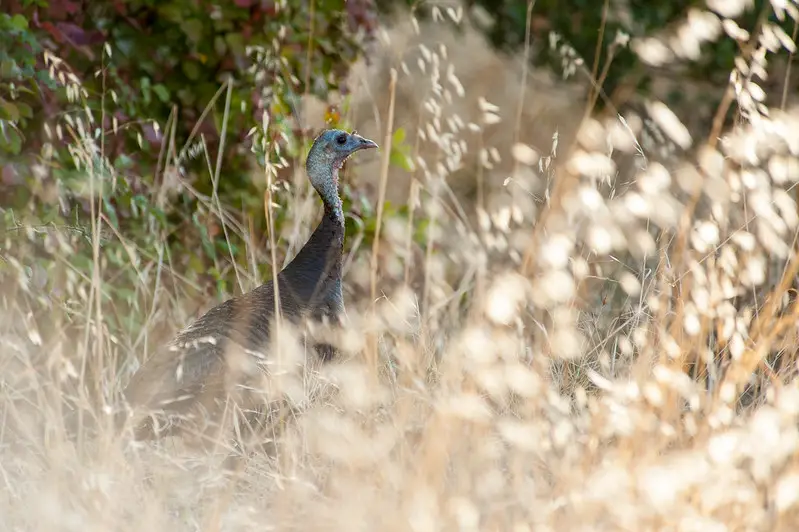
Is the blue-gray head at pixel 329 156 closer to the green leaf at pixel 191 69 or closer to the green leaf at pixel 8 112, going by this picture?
the green leaf at pixel 191 69

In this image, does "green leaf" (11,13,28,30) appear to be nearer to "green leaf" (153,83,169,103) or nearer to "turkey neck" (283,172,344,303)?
"green leaf" (153,83,169,103)

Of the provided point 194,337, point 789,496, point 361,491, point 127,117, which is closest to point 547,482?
point 361,491

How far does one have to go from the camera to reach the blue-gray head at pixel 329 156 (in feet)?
13.6

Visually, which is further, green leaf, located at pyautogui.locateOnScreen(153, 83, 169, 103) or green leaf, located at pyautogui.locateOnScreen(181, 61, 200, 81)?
green leaf, located at pyautogui.locateOnScreen(181, 61, 200, 81)

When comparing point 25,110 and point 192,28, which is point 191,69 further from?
point 25,110

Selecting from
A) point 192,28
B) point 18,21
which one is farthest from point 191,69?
point 18,21

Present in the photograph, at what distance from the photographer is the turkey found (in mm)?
3342

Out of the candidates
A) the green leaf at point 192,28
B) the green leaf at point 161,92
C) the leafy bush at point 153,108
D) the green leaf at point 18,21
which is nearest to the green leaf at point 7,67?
the leafy bush at point 153,108

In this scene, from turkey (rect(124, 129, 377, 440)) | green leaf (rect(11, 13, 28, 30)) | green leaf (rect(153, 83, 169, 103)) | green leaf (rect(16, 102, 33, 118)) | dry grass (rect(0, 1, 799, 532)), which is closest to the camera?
dry grass (rect(0, 1, 799, 532))

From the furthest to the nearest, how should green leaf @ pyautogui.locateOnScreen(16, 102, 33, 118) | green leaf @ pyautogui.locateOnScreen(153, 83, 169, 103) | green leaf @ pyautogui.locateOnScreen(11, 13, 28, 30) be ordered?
1. green leaf @ pyautogui.locateOnScreen(153, 83, 169, 103)
2. green leaf @ pyautogui.locateOnScreen(16, 102, 33, 118)
3. green leaf @ pyautogui.locateOnScreen(11, 13, 28, 30)

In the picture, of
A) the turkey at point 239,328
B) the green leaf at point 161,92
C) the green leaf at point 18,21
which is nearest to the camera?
the turkey at point 239,328

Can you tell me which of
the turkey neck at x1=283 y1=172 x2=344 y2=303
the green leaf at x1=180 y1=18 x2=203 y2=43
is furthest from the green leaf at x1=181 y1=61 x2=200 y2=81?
the turkey neck at x1=283 y1=172 x2=344 y2=303

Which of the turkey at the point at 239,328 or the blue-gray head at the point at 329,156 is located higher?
the blue-gray head at the point at 329,156

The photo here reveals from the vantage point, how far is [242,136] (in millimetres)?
4676
